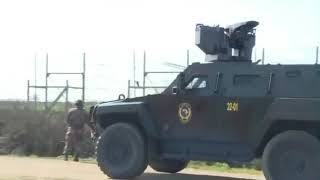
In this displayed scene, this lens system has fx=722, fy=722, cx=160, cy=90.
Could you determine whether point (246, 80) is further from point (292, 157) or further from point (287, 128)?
point (292, 157)

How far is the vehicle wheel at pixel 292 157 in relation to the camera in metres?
11.7

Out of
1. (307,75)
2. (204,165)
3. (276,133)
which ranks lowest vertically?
(204,165)

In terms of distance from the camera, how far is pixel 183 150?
1326 centimetres

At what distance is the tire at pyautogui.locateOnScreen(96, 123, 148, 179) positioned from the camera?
44.4ft

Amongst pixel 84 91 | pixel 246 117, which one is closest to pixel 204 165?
pixel 246 117

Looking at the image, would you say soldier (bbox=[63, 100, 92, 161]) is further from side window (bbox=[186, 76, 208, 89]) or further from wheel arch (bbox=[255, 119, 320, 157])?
wheel arch (bbox=[255, 119, 320, 157])

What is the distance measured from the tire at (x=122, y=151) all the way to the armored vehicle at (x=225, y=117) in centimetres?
2

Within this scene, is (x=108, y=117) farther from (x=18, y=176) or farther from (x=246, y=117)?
(x=246, y=117)

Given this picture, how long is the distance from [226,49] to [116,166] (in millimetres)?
3086

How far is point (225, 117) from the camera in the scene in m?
12.6

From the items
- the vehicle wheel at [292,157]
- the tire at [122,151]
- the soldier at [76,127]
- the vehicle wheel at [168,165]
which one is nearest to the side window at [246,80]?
the vehicle wheel at [292,157]

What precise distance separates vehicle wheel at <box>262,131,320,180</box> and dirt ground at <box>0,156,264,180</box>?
265cm

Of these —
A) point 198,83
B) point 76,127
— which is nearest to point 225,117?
point 198,83

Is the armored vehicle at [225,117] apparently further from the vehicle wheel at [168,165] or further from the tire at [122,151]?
the vehicle wheel at [168,165]
